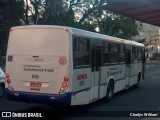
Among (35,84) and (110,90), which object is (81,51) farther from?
(110,90)

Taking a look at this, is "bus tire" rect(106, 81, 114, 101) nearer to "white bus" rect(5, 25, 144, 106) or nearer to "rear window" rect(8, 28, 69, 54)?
"white bus" rect(5, 25, 144, 106)

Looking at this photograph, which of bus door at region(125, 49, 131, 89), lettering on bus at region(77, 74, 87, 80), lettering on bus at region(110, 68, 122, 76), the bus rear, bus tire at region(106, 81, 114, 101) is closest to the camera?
the bus rear

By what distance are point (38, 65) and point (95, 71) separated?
2.55 metres

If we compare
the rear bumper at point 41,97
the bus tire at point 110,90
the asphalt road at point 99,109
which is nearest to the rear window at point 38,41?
the rear bumper at point 41,97

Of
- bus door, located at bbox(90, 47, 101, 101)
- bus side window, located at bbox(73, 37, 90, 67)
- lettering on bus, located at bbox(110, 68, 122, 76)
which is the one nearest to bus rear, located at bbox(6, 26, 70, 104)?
bus side window, located at bbox(73, 37, 90, 67)

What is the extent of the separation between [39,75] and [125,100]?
5377 mm

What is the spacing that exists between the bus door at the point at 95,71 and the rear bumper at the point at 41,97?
2.06 m

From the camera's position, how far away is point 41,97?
10.9 metres

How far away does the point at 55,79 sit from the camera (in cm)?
1086

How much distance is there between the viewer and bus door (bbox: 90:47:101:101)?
499 inches

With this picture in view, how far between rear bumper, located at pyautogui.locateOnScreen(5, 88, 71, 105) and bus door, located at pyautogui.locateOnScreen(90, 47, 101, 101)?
81.2 inches

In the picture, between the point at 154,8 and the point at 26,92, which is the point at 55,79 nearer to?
the point at 26,92

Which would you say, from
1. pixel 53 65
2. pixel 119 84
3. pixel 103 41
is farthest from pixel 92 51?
pixel 119 84

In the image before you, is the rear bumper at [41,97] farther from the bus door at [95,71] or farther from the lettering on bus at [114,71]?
the lettering on bus at [114,71]
